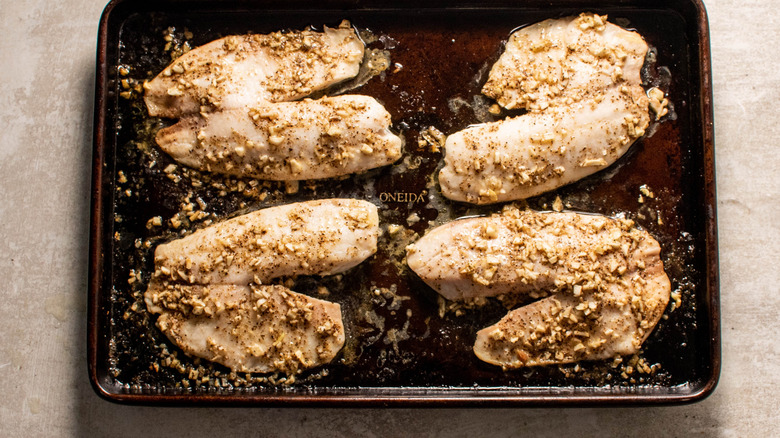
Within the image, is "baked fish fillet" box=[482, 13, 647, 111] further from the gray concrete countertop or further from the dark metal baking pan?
the gray concrete countertop

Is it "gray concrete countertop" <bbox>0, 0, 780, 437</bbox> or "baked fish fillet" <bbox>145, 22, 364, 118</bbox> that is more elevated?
"baked fish fillet" <bbox>145, 22, 364, 118</bbox>

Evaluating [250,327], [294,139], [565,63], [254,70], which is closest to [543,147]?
[565,63]

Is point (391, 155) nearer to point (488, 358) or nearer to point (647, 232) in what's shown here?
point (488, 358)

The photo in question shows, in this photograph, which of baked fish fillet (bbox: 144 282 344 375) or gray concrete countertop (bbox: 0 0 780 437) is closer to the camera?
baked fish fillet (bbox: 144 282 344 375)

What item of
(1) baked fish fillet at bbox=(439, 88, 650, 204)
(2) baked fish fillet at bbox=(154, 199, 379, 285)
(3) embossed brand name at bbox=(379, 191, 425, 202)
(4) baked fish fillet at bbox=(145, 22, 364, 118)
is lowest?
(2) baked fish fillet at bbox=(154, 199, 379, 285)

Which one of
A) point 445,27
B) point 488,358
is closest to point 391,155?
point 445,27

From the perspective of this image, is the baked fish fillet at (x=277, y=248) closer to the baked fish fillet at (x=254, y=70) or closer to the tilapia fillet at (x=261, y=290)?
the tilapia fillet at (x=261, y=290)

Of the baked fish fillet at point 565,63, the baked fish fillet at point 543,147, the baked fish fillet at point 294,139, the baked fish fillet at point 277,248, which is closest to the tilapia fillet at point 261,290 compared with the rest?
the baked fish fillet at point 277,248

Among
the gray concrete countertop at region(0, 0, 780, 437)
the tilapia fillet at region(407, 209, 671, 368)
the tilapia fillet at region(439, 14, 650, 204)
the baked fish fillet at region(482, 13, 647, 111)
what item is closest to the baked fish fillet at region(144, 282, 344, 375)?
the gray concrete countertop at region(0, 0, 780, 437)
